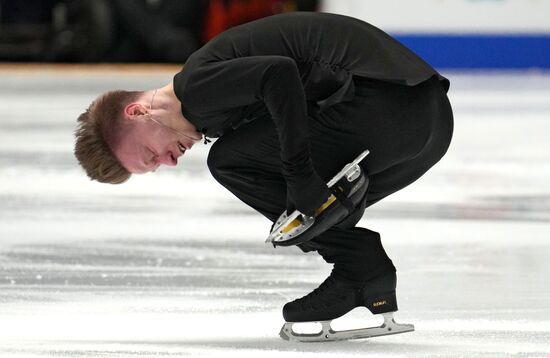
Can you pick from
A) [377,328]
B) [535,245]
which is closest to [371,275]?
[377,328]

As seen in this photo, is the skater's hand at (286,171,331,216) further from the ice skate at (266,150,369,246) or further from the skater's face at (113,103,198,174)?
the skater's face at (113,103,198,174)

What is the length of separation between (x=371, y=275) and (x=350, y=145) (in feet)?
1.02

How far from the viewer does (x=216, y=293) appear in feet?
10.2

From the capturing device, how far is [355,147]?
251 cm

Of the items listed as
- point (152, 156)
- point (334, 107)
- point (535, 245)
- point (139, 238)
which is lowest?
point (139, 238)

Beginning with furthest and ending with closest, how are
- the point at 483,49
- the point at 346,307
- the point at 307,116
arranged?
1. the point at 483,49
2. the point at 346,307
3. the point at 307,116

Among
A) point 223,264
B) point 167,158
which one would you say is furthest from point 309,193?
point 223,264

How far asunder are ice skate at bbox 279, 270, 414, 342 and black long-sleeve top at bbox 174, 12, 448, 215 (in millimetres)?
385

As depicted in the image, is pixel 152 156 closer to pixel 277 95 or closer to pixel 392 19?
pixel 277 95

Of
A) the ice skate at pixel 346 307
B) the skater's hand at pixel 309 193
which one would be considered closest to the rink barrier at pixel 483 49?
the ice skate at pixel 346 307

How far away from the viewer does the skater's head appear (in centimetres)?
249

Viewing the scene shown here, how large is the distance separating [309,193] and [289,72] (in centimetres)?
23

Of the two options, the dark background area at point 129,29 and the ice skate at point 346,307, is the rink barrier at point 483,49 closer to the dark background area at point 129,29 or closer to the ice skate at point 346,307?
the dark background area at point 129,29

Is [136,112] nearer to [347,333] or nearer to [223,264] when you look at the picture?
[347,333]
